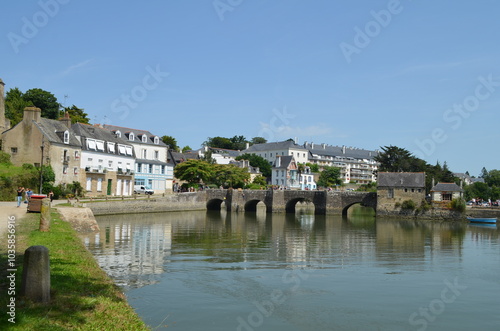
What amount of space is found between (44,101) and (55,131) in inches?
1155

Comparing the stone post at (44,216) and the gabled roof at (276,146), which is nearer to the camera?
the stone post at (44,216)

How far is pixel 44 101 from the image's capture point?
7938 centimetres

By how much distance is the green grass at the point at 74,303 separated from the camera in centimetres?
863

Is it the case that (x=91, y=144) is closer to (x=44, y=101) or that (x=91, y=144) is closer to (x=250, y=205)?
(x=44, y=101)

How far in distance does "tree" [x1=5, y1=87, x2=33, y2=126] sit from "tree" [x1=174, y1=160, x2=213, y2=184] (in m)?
27.9

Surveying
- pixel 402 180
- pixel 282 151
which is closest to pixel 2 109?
pixel 402 180

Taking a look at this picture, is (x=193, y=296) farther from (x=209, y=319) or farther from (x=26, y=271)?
(x=26, y=271)

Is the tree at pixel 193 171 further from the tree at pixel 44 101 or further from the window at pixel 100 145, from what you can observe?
the tree at pixel 44 101

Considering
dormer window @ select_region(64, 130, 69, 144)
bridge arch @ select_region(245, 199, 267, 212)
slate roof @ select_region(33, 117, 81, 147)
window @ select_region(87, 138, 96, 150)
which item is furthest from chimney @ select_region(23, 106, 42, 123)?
bridge arch @ select_region(245, 199, 267, 212)

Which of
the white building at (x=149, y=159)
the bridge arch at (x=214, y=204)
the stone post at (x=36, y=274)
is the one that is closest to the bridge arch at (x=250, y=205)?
the bridge arch at (x=214, y=204)

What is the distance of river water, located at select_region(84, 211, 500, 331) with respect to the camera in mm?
14367

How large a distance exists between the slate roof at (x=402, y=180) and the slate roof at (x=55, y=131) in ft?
148

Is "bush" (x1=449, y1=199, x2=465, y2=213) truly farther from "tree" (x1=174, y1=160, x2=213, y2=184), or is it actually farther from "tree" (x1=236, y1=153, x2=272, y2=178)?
"tree" (x1=236, y1=153, x2=272, y2=178)

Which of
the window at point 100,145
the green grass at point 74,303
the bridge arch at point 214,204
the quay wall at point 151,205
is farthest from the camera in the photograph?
the bridge arch at point 214,204
